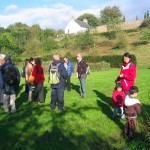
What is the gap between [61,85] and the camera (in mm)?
11914

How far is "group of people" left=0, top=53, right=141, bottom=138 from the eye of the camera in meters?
8.31

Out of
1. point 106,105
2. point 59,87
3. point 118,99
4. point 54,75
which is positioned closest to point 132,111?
point 118,99

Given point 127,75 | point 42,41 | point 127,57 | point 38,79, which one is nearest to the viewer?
point 127,57

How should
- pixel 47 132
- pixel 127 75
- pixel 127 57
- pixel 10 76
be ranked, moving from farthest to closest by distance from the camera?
pixel 10 76 → pixel 127 75 → pixel 127 57 → pixel 47 132

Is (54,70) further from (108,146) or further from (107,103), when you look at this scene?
(108,146)

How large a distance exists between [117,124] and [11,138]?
3261mm

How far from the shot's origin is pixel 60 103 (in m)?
12.0

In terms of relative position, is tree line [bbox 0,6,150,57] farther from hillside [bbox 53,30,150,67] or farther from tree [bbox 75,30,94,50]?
hillside [bbox 53,30,150,67]

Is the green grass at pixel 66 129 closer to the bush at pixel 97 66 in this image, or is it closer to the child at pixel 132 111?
the child at pixel 132 111

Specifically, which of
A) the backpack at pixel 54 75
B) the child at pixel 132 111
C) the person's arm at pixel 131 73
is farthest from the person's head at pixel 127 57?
the backpack at pixel 54 75

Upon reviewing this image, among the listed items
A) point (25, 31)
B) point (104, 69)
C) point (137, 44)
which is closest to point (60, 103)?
point (104, 69)

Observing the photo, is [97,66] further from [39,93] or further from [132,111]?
[132,111]

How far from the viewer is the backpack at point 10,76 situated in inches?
445

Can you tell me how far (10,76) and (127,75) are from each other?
4.02 metres
